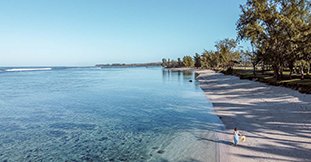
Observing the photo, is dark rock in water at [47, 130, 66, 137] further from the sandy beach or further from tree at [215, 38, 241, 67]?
tree at [215, 38, 241, 67]

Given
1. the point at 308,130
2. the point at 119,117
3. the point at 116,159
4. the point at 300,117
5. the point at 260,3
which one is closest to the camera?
the point at 116,159

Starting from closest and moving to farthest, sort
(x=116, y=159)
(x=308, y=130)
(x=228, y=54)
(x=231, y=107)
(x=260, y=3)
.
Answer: (x=116, y=159) → (x=308, y=130) → (x=231, y=107) → (x=260, y=3) → (x=228, y=54)

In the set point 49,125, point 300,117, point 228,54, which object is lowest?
point 49,125

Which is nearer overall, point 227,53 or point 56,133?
point 56,133

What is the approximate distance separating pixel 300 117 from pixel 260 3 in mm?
29597

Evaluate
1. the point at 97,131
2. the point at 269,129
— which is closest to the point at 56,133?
the point at 97,131

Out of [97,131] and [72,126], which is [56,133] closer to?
[72,126]

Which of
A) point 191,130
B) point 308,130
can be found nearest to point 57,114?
point 191,130

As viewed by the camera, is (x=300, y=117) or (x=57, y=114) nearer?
(x=300, y=117)

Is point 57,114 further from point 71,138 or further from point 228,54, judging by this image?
point 228,54

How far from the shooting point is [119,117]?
2142cm

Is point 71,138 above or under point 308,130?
under

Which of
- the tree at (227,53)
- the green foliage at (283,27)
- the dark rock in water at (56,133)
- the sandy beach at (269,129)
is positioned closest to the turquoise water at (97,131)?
the dark rock in water at (56,133)

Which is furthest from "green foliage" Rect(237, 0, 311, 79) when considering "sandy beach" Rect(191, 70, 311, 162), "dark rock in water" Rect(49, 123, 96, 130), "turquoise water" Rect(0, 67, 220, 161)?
"dark rock in water" Rect(49, 123, 96, 130)
